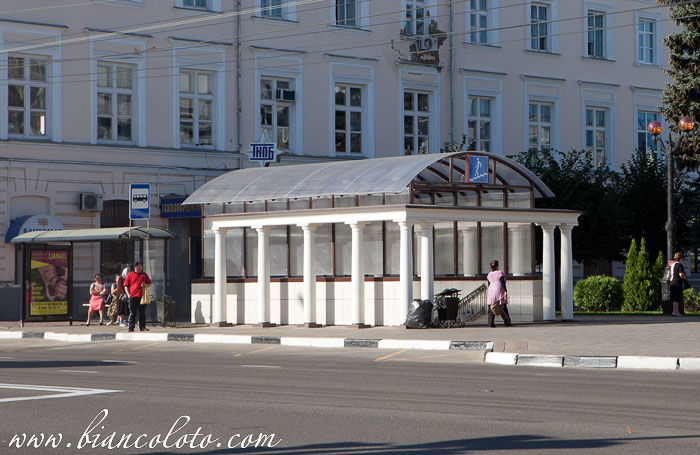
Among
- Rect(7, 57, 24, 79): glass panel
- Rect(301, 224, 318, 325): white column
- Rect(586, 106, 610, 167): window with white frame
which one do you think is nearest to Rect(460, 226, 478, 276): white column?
Rect(301, 224, 318, 325): white column

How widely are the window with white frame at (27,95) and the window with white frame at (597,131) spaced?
2277cm

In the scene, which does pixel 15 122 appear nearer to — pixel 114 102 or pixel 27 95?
pixel 27 95

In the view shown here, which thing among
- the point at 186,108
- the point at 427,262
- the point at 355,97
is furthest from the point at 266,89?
the point at 427,262

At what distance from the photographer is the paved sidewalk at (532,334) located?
2039 cm

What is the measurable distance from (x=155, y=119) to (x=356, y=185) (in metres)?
12.6

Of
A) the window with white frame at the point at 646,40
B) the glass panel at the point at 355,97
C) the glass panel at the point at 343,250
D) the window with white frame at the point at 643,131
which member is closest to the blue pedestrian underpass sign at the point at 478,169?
the glass panel at the point at 343,250

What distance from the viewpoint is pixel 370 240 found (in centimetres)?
2831

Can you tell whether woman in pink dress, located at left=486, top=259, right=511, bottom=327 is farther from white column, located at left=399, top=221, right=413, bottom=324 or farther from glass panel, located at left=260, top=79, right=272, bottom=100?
glass panel, located at left=260, top=79, right=272, bottom=100

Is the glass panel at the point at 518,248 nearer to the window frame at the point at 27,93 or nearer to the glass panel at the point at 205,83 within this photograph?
the glass panel at the point at 205,83

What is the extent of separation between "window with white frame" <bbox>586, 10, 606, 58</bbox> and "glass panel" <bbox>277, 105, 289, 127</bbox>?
14.4m

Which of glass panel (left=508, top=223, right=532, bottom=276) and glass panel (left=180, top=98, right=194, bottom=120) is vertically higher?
glass panel (left=180, top=98, right=194, bottom=120)

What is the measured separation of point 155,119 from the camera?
125 feet

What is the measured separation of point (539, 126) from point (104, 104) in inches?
716

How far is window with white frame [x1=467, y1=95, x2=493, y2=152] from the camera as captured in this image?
4556cm
